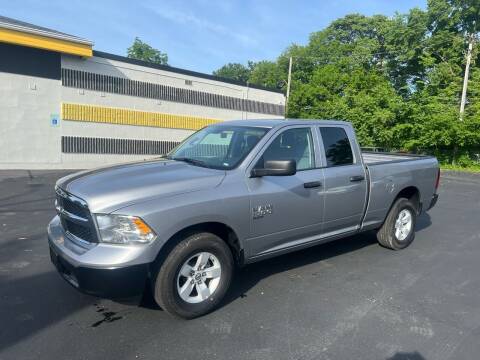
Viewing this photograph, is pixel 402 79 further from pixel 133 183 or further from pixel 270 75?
pixel 133 183

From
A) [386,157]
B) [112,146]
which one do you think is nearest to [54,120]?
[112,146]

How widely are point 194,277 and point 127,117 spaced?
18.3 m

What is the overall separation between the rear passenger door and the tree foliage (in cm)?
1794

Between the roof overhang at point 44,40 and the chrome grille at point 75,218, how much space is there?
14.7m

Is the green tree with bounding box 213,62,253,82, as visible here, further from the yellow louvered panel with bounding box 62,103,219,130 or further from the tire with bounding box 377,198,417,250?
the tire with bounding box 377,198,417,250

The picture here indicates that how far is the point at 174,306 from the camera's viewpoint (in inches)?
140

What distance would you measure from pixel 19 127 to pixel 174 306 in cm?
1654

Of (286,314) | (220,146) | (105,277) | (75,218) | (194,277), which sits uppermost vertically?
(220,146)

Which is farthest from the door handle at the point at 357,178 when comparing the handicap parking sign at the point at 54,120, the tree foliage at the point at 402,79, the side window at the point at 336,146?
the tree foliage at the point at 402,79

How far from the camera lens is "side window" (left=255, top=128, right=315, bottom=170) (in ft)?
14.3

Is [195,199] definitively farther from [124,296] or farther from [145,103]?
[145,103]

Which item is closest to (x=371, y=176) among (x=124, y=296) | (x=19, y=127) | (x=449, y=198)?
(x=124, y=296)

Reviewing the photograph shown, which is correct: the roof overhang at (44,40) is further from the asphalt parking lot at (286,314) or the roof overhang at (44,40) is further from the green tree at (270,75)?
the green tree at (270,75)

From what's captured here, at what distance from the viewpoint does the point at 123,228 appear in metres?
3.31
